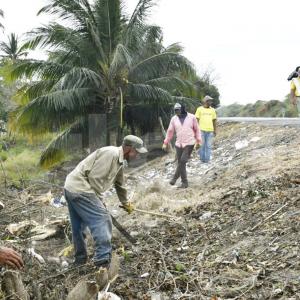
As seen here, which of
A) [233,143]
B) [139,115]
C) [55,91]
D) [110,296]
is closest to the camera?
[110,296]

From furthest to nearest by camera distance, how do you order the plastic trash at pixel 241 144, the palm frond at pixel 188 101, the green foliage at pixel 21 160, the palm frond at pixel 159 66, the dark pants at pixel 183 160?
the palm frond at pixel 188 101 → the green foliage at pixel 21 160 → the palm frond at pixel 159 66 → the plastic trash at pixel 241 144 → the dark pants at pixel 183 160

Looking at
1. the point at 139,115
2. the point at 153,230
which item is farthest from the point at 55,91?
the point at 153,230

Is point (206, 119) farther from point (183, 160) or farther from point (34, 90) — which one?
point (34, 90)

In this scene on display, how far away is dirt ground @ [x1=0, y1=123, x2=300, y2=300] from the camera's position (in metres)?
4.60

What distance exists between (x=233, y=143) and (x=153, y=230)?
7069mm

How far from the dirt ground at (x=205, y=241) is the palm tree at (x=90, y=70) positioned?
18.7 feet

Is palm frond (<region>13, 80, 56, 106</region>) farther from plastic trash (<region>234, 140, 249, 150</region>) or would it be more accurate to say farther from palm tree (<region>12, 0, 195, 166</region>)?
plastic trash (<region>234, 140, 249, 150</region>)

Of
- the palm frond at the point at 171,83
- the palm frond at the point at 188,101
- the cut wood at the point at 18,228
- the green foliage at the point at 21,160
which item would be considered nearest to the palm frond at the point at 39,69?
the green foliage at the point at 21,160

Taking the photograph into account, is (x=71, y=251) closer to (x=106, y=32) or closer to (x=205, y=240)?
(x=205, y=240)

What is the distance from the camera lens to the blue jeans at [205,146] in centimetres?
1118

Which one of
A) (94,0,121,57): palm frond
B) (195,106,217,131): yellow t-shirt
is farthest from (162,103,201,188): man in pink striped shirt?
(94,0,121,57): palm frond

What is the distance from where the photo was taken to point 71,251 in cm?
614

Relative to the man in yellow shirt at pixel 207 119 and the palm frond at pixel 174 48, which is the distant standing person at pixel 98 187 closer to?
the man in yellow shirt at pixel 207 119

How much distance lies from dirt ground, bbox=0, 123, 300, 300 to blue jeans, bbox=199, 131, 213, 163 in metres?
1.24
